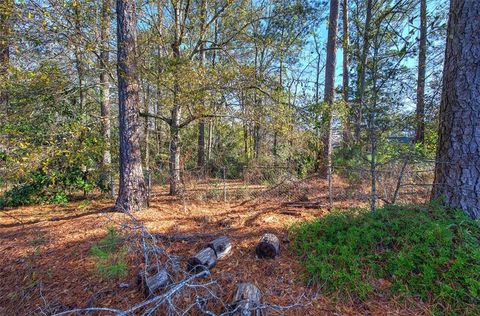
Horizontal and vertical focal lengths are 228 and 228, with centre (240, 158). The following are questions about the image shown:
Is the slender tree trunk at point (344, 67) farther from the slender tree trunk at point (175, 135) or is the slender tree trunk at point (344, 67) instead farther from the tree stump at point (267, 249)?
the slender tree trunk at point (175, 135)

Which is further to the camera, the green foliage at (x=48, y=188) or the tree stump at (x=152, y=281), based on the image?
the green foliage at (x=48, y=188)

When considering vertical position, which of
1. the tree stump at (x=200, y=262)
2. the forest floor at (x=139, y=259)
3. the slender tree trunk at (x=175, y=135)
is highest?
the slender tree trunk at (x=175, y=135)

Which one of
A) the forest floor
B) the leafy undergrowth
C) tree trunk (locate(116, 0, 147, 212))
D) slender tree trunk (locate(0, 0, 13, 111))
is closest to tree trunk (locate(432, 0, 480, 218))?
the leafy undergrowth

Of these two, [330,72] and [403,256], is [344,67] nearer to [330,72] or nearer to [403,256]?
[330,72]

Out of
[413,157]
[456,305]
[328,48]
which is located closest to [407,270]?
[456,305]

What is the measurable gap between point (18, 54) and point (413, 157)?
6675 millimetres

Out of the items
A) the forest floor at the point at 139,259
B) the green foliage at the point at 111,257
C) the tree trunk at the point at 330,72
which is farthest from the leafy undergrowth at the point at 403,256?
the tree trunk at the point at 330,72

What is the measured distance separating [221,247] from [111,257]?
1.22 metres

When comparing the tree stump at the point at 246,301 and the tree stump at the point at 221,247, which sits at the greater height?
the tree stump at the point at 221,247

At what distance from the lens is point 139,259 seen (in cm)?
256

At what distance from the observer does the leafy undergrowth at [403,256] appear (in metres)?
1.84

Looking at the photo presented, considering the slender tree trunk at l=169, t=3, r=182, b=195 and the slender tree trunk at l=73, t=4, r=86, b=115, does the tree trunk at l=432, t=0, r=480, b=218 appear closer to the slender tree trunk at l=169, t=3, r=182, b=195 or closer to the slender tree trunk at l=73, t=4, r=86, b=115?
the slender tree trunk at l=169, t=3, r=182, b=195

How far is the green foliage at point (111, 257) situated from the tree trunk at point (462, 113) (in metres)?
3.57

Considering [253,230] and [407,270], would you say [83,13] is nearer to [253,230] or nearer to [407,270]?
[253,230]
